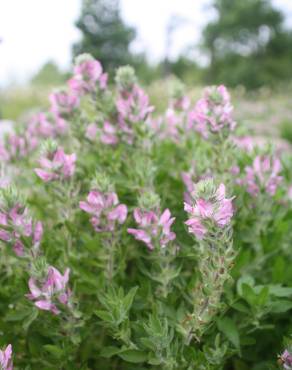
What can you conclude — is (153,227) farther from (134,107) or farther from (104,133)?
(104,133)

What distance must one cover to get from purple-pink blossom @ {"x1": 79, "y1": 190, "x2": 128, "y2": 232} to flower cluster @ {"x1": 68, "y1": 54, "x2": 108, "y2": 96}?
0.88 meters

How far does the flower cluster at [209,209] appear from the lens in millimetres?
1459

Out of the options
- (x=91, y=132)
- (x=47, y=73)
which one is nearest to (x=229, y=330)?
(x=91, y=132)

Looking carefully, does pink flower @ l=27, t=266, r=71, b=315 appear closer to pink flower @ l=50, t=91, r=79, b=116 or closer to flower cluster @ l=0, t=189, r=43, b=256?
flower cluster @ l=0, t=189, r=43, b=256

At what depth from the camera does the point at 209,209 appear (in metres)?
1.46

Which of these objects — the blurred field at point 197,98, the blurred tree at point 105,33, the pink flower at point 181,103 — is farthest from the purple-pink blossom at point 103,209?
the blurred tree at point 105,33

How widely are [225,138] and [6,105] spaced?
17.7 meters

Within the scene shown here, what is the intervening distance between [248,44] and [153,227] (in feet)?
120

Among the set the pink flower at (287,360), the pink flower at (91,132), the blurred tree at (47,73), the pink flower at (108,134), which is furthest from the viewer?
the blurred tree at (47,73)

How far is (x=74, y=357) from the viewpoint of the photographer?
195cm

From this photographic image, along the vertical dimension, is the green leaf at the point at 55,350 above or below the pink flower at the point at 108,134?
below

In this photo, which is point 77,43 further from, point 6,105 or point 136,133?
point 136,133

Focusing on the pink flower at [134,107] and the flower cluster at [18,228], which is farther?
the pink flower at [134,107]

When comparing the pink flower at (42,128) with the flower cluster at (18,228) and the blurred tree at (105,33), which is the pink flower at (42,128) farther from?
the blurred tree at (105,33)
